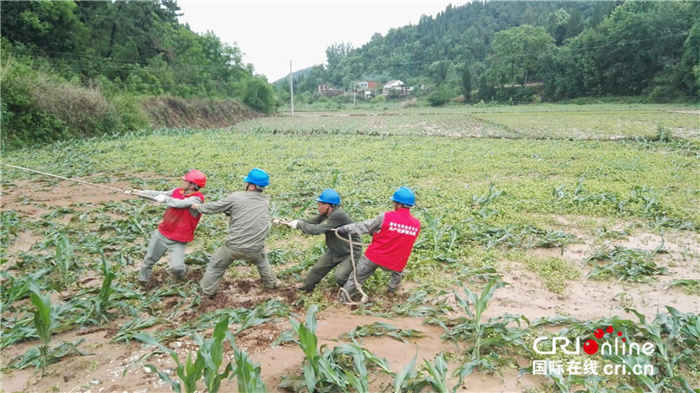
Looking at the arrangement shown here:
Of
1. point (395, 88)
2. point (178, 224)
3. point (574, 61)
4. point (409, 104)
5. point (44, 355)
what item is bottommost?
point (409, 104)

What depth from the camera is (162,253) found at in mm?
5848

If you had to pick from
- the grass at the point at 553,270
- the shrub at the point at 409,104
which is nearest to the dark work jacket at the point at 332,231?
the grass at the point at 553,270

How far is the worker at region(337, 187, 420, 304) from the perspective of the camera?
5.23 meters

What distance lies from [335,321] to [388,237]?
113cm

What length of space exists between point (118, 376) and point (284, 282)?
2488 mm

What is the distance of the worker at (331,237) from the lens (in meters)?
5.44

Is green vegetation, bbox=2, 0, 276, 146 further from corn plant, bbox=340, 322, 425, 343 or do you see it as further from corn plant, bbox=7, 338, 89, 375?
corn plant, bbox=340, 322, 425, 343

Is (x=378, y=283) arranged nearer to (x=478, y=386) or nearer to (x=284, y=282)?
(x=284, y=282)

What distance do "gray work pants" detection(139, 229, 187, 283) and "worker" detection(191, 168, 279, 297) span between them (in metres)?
0.63

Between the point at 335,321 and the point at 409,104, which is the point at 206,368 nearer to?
the point at 335,321

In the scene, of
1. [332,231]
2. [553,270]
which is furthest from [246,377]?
[553,270]

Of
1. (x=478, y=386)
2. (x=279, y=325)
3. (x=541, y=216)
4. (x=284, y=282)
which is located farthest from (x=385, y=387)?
(x=541, y=216)

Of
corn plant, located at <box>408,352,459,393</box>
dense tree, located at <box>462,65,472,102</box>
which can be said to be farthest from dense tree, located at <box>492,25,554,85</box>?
corn plant, located at <box>408,352,459,393</box>
